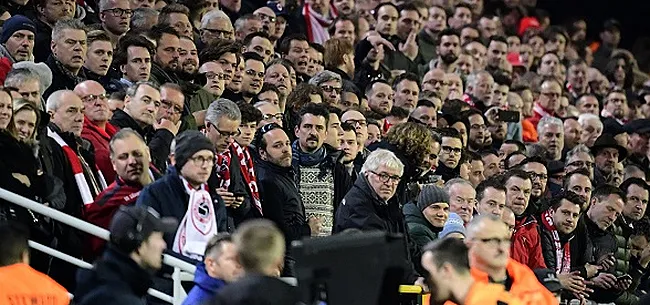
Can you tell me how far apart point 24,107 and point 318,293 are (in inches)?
106

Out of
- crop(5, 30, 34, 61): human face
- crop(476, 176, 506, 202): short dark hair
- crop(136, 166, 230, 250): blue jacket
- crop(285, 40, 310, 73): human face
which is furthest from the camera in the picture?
crop(285, 40, 310, 73): human face

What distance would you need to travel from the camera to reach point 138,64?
37.0 feet

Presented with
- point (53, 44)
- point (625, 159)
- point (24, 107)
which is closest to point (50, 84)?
point (53, 44)

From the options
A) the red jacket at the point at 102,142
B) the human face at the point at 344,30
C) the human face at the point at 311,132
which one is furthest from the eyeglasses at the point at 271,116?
the human face at the point at 344,30

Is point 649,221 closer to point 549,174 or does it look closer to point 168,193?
point 549,174

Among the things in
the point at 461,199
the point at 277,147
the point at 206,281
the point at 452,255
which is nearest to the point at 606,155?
the point at 461,199

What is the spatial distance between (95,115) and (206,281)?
2.55m

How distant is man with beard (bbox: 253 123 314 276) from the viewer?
34.0 ft

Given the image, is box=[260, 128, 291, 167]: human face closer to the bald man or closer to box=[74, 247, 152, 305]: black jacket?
the bald man

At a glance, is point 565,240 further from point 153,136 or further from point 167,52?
point 153,136

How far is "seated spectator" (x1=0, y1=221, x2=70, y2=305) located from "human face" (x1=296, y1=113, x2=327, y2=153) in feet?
12.4

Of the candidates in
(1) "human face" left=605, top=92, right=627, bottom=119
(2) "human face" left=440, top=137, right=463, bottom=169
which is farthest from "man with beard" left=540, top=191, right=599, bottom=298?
(1) "human face" left=605, top=92, right=627, bottom=119

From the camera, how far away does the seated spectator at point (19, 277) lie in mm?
7168

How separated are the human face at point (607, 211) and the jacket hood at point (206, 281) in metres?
5.97
